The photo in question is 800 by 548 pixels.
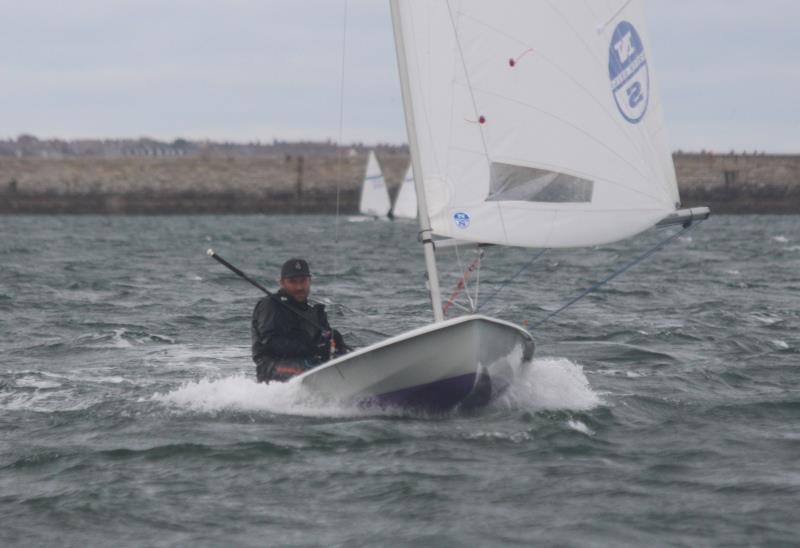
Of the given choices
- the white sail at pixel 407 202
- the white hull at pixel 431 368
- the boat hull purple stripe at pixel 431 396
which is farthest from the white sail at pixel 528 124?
the white sail at pixel 407 202

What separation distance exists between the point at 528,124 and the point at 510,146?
0.66 ft

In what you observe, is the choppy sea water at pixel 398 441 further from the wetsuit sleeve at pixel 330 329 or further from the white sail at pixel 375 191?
the white sail at pixel 375 191

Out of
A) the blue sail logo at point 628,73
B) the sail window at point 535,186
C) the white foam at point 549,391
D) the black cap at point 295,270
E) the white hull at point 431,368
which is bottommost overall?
the white foam at point 549,391

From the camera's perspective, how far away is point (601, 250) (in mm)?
36531

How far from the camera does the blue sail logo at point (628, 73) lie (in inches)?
371

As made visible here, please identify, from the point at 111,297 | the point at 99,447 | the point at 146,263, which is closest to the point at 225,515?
the point at 99,447

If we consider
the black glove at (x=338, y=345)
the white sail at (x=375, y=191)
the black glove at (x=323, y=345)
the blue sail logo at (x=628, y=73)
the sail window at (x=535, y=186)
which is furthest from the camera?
the white sail at (x=375, y=191)

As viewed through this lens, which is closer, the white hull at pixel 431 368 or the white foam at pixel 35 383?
the white hull at pixel 431 368

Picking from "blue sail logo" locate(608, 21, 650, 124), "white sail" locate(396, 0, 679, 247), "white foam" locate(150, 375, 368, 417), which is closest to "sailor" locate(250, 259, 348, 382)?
"white foam" locate(150, 375, 368, 417)

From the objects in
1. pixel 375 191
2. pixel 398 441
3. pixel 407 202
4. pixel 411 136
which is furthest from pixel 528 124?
pixel 375 191

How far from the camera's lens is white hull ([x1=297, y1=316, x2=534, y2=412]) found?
880cm

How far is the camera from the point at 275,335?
959cm

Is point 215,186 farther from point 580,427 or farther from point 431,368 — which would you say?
point 580,427

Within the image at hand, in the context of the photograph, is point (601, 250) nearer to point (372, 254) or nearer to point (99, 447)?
point (372, 254)
